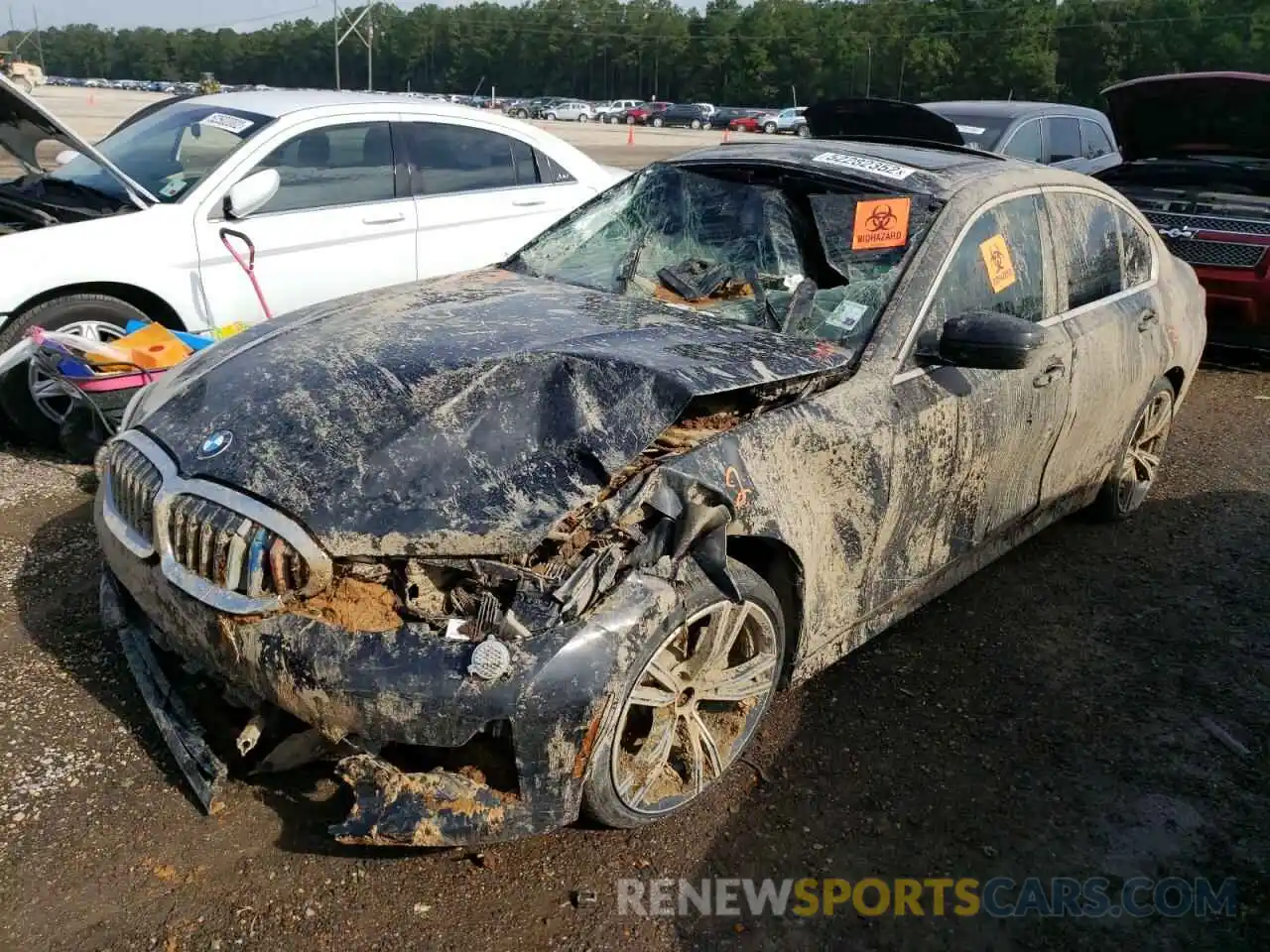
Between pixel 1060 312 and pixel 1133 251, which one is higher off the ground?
pixel 1133 251

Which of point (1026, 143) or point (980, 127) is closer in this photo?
point (980, 127)

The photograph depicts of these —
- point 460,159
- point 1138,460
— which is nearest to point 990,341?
point 1138,460

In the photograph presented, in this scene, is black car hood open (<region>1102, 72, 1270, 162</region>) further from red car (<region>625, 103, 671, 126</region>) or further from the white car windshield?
red car (<region>625, 103, 671, 126</region>)

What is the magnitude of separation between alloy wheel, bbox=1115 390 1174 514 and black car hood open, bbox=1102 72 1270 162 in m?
3.16

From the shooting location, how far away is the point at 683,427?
2.81 m

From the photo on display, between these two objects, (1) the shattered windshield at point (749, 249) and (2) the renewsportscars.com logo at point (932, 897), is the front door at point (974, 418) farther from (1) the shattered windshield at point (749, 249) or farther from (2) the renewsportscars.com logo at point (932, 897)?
(2) the renewsportscars.com logo at point (932, 897)

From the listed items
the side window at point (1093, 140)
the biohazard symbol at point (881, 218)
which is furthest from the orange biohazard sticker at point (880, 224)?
the side window at point (1093, 140)

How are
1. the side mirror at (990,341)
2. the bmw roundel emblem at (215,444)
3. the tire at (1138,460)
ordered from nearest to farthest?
the bmw roundel emblem at (215,444), the side mirror at (990,341), the tire at (1138,460)

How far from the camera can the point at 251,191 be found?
498cm

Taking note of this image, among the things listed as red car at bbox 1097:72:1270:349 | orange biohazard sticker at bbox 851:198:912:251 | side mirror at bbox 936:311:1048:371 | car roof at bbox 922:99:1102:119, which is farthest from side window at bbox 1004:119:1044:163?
side mirror at bbox 936:311:1048:371

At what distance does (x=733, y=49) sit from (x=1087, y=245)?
97.0m

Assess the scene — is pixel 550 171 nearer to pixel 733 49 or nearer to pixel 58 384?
pixel 58 384

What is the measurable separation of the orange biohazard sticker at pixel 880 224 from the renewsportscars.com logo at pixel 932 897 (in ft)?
6.52

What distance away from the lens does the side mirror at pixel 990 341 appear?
9.89 feet
